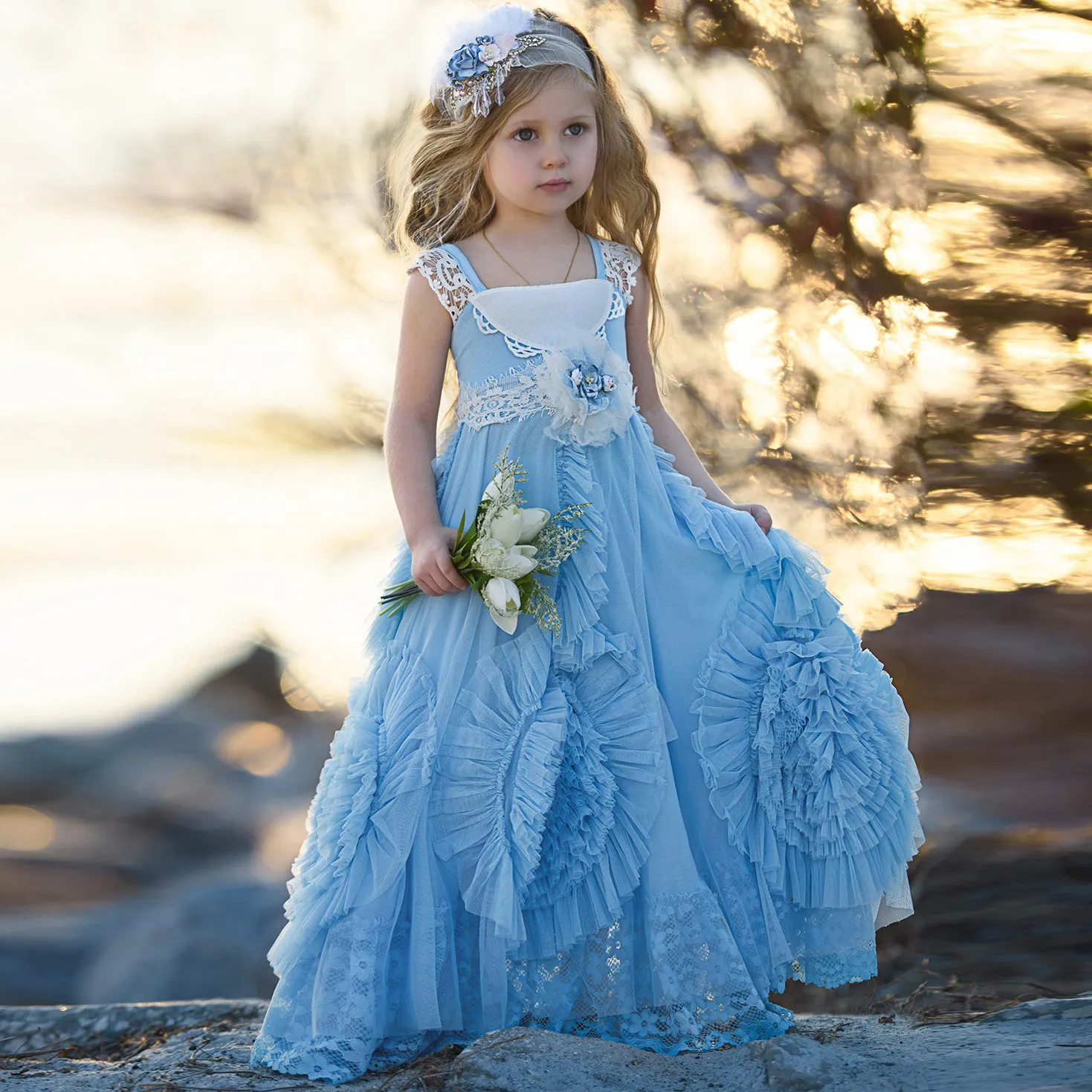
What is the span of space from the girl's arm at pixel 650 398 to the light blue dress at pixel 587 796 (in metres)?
0.22

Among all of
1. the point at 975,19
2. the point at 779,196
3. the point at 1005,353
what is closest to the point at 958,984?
the point at 1005,353

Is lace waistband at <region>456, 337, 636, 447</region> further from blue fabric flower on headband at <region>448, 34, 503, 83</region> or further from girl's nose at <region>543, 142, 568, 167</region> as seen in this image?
blue fabric flower on headband at <region>448, 34, 503, 83</region>

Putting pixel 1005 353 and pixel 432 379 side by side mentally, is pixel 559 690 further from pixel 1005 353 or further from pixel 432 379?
pixel 1005 353

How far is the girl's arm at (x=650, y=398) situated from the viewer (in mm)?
2354

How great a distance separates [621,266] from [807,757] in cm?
102

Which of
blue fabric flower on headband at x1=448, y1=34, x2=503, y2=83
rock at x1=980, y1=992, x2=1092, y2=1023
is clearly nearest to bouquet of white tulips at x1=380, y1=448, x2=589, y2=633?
blue fabric flower on headband at x1=448, y1=34, x2=503, y2=83

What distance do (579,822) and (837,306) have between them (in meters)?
2.87

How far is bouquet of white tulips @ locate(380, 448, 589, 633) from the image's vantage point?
1.89 meters

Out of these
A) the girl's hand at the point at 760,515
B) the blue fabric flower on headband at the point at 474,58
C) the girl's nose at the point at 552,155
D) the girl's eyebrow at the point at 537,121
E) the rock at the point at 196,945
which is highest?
the blue fabric flower on headband at the point at 474,58

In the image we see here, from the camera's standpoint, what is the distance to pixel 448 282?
7.07ft

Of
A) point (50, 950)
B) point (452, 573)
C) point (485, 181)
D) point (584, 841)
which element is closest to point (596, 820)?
point (584, 841)

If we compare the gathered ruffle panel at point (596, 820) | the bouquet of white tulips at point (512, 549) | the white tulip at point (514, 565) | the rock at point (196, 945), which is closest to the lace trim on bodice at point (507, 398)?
the bouquet of white tulips at point (512, 549)

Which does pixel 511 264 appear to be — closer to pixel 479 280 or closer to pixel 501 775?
pixel 479 280

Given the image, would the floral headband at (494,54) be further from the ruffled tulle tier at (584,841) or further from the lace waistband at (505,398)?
the ruffled tulle tier at (584,841)
